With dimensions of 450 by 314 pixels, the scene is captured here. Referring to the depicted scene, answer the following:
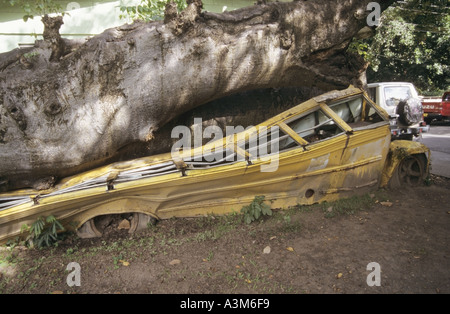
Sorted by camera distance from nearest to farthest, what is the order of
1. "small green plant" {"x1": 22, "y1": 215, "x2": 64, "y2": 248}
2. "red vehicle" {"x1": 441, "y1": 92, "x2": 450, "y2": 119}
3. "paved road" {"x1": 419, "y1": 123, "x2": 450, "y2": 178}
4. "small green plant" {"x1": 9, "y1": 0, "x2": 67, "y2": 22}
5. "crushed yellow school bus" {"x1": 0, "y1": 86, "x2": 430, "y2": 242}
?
"small green plant" {"x1": 22, "y1": 215, "x2": 64, "y2": 248} < "crushed yellow school bus" {"x1": 0, "y1": 86, "x2": 430, "y2": 242} < "small green plant" {"x1": 9, "y1": 0, "x2": 67, "y2": 22} < "paved road" {"x1": 419, "y1": 123, "x2": 450, "y2": 178} < "red vehicle" {"x1": 441, "y1": 92, "x2": 450, "y2": 119}

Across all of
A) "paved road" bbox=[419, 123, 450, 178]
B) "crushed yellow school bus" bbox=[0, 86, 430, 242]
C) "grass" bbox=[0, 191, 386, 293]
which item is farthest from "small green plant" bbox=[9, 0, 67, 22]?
"paved road" bbox=[419, 123, 450, 178]

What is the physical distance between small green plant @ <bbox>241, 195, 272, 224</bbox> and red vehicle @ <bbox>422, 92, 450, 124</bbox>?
45.6ft

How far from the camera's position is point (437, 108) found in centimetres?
1467

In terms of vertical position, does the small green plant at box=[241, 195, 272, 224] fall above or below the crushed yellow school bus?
below

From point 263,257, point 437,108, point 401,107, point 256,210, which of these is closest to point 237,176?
point 256,210

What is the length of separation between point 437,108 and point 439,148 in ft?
21.3

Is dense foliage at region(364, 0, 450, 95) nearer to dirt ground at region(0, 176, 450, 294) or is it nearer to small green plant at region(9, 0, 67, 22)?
dirt ground at region(0, 176, 450, 294)

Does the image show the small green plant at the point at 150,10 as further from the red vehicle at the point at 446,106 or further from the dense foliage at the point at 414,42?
the dense foliage at the point at 414,42

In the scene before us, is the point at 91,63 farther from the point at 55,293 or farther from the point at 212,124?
the point at 55,293

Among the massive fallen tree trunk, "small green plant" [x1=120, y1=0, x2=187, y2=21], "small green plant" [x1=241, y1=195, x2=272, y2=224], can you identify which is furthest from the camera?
"small green plant" [x1=120, y1=0, x2=187, y2=21]

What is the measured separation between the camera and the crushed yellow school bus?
12.9 feet

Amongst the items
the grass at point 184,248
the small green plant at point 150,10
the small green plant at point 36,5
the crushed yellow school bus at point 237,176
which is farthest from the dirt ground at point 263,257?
the small green plant at point 150,10

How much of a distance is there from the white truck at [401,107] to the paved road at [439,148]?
0.78 meters
